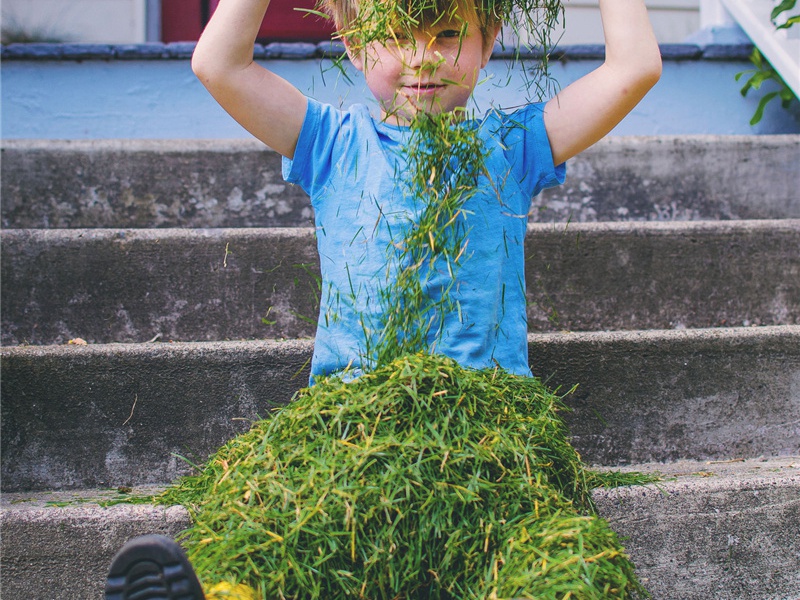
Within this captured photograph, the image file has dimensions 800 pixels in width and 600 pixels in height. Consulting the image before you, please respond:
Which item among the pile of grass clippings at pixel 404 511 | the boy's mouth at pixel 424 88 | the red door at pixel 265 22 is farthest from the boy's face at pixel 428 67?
the red door at pixel 265 22

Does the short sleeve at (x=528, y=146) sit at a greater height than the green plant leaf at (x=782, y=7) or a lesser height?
lesser

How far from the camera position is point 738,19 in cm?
327

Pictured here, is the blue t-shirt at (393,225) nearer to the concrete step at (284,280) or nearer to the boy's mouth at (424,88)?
the boy's mouth at (424,88)

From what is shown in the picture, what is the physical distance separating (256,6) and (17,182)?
1.53 metres

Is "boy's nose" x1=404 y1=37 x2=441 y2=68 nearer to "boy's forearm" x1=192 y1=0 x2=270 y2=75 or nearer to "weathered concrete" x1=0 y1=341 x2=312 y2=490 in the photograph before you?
"boy's forearm" x1=192 y1=0 x2=270 y2=75

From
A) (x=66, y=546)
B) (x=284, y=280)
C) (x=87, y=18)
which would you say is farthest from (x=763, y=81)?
(x=87, y=18)

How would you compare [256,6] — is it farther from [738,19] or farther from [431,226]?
[738,19]

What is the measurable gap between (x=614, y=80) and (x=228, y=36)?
2.46ft

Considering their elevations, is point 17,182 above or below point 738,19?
below

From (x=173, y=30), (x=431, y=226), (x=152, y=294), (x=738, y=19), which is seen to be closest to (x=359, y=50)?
(x=431, y=226)

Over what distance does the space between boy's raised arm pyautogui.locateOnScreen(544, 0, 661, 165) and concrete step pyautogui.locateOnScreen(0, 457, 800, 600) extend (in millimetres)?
737

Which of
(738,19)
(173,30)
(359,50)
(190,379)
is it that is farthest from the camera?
(173,30)

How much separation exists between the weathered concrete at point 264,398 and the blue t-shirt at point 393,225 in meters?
0.32

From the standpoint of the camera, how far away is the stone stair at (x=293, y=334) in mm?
1436
